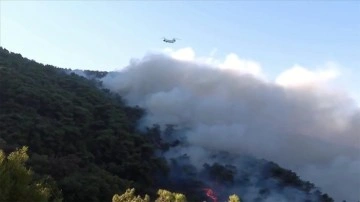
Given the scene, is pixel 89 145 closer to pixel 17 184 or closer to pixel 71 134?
pixel 71 134

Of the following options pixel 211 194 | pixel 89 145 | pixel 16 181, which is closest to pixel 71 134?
pixel 89 145

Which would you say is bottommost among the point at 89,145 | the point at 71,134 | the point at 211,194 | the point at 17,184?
the point at 17,184

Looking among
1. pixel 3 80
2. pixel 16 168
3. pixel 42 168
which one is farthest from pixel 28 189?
pixel 3 80

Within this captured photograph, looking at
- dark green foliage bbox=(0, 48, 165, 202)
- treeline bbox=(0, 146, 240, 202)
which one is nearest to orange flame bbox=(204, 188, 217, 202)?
dark green foliage bbox=(0, 48, 165, 202)

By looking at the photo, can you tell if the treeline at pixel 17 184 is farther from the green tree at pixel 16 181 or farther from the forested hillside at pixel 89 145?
the forested hillside at pixel 89 145

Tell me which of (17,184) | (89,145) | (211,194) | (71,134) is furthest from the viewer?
(211,194)

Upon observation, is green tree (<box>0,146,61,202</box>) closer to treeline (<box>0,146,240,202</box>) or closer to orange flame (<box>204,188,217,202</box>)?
treeline (<box>0,146,240,202</box>)

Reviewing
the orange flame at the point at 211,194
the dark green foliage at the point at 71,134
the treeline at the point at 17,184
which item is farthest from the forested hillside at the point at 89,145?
the treeline at the point at 17,184

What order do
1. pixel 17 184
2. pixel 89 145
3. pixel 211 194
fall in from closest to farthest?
pixel 17 184 < pixel 89 145 < pixel 211 194
